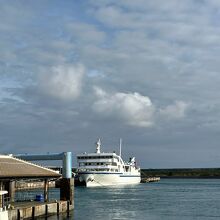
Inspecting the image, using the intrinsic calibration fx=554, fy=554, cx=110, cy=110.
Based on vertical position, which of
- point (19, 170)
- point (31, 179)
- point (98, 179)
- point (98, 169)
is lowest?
point (31, 179)

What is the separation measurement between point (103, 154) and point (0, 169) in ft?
288

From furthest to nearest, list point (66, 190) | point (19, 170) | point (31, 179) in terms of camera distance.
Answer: point (66, 190) < point (31, 179) < point (19, 170)

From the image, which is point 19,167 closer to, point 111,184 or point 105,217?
point 105,217

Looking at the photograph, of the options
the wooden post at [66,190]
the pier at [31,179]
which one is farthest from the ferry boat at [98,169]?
the wooden post at [66,190]

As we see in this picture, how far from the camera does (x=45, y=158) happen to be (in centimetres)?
7062

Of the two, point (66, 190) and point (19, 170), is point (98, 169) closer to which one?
point (66, 190)

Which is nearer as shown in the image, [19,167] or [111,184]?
[19,167]

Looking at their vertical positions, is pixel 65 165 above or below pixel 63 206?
above

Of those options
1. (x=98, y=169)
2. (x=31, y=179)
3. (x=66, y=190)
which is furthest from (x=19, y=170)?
(x=98, y=169)

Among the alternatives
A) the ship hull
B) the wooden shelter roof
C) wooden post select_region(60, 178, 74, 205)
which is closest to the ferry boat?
the ship hull

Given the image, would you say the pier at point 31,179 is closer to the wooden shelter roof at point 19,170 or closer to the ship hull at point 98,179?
the wooden shelter roof at point 19,170

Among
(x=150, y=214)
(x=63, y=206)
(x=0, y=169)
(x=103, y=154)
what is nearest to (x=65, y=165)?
(x=63, y=206)

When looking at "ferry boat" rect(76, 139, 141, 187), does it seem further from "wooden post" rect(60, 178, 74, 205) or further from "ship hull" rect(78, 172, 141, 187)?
"wooden post" rect(60, 178, 74, 205)

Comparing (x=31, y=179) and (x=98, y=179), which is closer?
(x=31, y=179)
